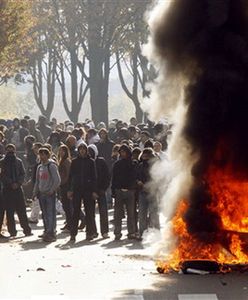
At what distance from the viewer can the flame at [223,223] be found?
16.3m

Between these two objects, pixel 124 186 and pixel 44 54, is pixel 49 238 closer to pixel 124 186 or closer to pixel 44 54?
pixel 124 186

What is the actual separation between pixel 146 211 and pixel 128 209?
1.94 ft

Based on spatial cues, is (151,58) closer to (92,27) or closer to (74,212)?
(74,212)

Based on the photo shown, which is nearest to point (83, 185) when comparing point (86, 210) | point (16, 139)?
point (86, 210)

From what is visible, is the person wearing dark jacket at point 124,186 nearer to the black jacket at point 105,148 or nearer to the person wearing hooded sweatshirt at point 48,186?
the person wearing hooded sweatshirt at point 48,186

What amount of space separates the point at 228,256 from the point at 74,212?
5740mm

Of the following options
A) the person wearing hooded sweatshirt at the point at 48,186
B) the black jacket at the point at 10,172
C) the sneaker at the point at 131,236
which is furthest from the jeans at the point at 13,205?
the sneaker at the point at 131,236

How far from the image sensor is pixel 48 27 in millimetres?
55875

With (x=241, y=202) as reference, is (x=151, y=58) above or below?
above

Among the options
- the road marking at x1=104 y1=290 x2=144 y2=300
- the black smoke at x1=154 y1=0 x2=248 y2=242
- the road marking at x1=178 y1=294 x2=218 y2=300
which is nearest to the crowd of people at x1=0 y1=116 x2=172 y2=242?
the black smoke at x1=154 y1=0 x2=248 y2=242

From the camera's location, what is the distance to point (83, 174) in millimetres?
21625

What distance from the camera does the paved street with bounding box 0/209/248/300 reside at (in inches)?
560

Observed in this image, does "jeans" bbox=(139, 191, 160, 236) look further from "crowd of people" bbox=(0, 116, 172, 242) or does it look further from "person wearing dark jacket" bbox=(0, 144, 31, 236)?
"person wearing dark jacket" bbox=(0, 144, 31, 236)

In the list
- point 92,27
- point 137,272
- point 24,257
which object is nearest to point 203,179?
point 137,272
